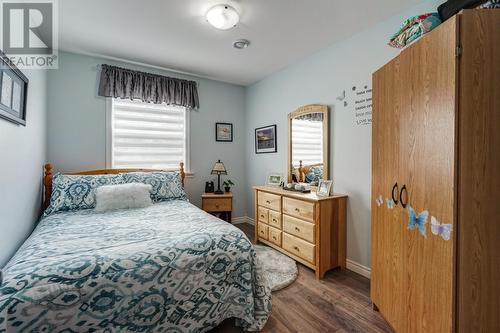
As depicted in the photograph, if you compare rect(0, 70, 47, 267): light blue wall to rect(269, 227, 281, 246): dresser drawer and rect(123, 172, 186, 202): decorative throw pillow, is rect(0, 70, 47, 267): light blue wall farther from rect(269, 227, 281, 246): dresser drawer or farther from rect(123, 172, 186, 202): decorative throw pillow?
rect(269, 227, 281, 246): dresser drawer

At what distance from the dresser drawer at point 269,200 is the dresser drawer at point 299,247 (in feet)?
1.14

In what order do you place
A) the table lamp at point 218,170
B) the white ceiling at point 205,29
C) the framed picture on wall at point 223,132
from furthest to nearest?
the framed picture on wall at point 223,132, the table lamp at point 218,170, the white ceiling at point 205,29

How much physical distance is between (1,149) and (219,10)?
1.90 m

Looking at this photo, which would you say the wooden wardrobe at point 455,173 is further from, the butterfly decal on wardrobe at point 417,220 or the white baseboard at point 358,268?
the white baseboard at point 358,268

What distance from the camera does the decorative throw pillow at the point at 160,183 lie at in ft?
9.00

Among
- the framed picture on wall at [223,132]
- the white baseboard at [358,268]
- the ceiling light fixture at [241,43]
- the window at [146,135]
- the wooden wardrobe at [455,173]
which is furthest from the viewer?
the framed picture on wall at [223,132]

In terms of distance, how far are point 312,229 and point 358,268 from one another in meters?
0.65

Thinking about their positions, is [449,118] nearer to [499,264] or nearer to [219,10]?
[499,264]

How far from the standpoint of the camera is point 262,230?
3.10 meters

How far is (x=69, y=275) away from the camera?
111 centimetres

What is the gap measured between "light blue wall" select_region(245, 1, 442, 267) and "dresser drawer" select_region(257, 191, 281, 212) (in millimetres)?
522

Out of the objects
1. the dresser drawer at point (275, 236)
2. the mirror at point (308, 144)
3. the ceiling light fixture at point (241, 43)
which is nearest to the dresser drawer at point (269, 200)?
the dresser drawer at point (275, 236)

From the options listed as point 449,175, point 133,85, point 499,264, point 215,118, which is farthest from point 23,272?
point 215,118

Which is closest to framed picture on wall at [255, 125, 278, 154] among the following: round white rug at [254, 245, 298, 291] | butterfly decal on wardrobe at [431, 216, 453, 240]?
round white rug at [254, 245, 298, 291]
